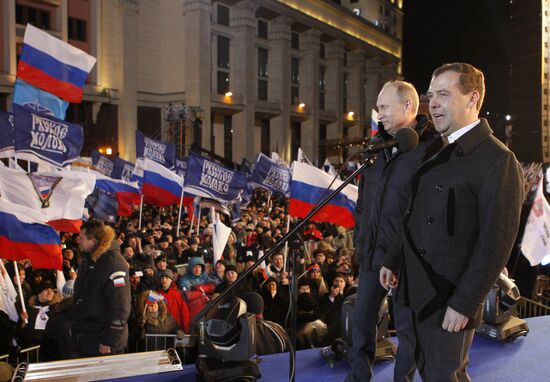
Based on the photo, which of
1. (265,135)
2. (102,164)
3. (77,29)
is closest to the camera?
(102,164)

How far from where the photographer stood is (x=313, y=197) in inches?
397

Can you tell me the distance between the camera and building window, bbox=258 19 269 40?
42844 mm

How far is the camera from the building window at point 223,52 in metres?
38.8

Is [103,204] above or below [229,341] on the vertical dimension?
above

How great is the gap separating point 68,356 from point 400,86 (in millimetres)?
3917

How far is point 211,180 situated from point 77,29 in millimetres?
22269

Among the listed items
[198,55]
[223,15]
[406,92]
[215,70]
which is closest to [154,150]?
[406,92]

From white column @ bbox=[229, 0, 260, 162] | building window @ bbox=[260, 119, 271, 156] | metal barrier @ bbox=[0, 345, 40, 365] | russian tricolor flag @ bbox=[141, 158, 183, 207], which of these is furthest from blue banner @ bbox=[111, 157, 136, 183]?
building window @ bbox=[260, 119, 271, 156]

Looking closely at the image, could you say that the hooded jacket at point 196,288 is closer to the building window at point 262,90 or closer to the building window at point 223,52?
the building window at point 223,52

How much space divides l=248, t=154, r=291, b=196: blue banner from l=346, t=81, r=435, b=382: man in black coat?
36.7 ft

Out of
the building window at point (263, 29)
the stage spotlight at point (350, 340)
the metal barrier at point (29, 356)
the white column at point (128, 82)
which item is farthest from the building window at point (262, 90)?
the stage spotlight at point (350, 340)

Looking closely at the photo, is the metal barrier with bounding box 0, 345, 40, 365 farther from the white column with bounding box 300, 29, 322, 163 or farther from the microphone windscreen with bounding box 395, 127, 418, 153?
the white column with bounding box 300, 29, 322, 163

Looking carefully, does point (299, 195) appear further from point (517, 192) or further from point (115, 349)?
point (517, 192)

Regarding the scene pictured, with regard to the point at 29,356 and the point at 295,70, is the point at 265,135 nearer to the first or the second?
the point at 295,70
